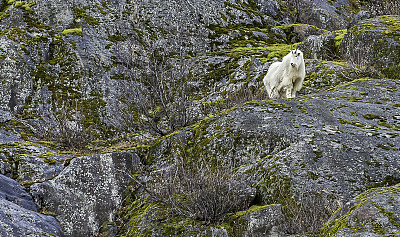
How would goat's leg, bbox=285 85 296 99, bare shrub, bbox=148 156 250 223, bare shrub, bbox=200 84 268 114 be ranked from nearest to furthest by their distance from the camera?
1. bare shrub, bbox=148 156 250 223
2. goat's leg, bbox=285 85 296 99
3. bare shrub, bbox=200 84 268 114

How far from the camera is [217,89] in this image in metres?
11.8

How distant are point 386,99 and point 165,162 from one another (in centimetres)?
441

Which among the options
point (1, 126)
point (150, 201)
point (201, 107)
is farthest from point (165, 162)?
point (1, 126)

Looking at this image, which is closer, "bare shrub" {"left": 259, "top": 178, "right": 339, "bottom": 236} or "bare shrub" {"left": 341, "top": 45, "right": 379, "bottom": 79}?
"bare shrub" {"left": 259, "top": 178, "right": 339, "bottom": 236}

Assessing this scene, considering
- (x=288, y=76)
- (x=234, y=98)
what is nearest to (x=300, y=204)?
(x=288, y=76)

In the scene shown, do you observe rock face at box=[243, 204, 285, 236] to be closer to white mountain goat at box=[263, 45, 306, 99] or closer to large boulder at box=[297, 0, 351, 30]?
white mountain goat at box=[263, 45, 306, 99]

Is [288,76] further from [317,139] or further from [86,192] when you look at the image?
[86,192]

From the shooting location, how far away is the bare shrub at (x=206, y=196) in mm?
5305

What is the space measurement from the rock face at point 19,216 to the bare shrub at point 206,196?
1786mm

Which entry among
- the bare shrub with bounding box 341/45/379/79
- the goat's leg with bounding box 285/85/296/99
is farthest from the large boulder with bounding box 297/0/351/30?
the goat's leg with bounding box 285/85/296/99

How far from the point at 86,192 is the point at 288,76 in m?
5.18

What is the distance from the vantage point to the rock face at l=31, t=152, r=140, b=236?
686 cm

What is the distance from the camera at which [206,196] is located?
5.30 metres

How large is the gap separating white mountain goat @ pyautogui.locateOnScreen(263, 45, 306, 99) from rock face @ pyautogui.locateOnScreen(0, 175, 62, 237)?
577cm
